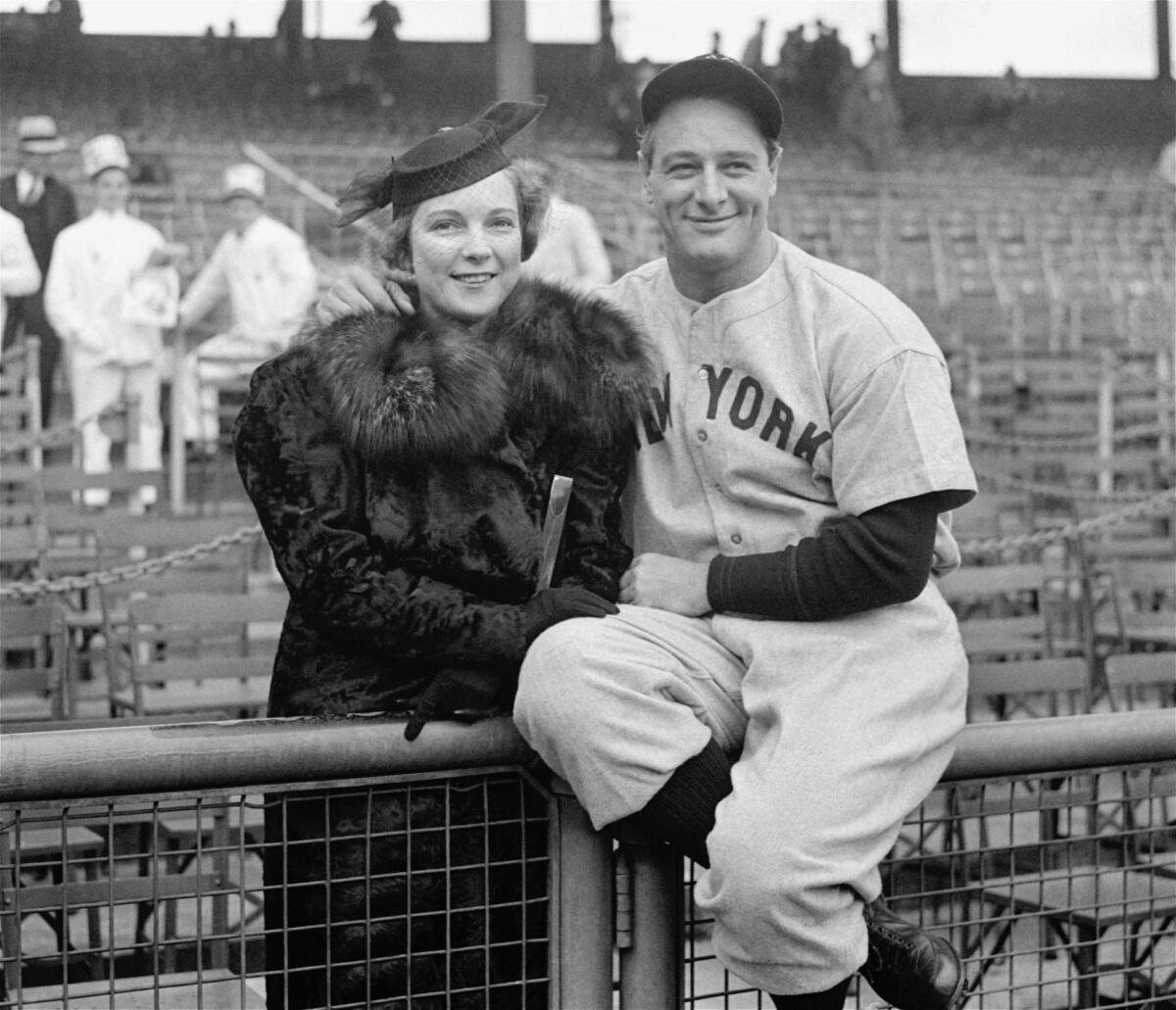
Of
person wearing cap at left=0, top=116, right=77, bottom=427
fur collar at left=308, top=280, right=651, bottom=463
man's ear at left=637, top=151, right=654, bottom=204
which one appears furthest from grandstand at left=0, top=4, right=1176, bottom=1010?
man's ear at left=637, top=151, right=654, bottom=204

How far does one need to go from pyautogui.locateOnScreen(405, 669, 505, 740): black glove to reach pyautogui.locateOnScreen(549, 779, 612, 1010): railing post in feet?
0.52

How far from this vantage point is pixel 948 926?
2311 millimetres

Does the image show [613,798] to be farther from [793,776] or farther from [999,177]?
[999,177]

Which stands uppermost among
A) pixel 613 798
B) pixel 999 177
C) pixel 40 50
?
pixel 40 50

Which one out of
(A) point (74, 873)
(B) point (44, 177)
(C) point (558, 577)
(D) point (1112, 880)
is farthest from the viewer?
(B) point (44, 177)

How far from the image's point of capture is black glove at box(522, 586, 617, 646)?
2305 mm

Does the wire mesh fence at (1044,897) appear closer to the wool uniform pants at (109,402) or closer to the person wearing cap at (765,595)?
the person wearing cap at (765,595)

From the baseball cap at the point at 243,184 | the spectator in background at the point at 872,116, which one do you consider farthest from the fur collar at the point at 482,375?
the spectator in background at the point at 872,116

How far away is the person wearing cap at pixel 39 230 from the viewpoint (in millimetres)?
11203

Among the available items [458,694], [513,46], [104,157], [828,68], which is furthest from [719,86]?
[828,68]

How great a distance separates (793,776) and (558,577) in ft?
1.65

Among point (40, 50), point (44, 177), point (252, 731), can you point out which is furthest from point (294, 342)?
point (40, 50)

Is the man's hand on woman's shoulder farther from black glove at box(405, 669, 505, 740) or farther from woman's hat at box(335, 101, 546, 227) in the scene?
black glove at box(405, 669, 505, 740)

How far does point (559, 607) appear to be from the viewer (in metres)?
2.32
